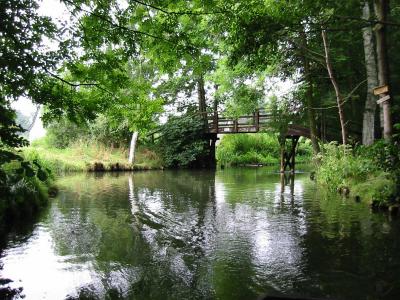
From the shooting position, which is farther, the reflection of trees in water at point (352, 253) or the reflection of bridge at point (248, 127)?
the reflection of bridge at point (248, 127)

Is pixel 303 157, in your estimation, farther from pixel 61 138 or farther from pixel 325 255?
pixel 325 255

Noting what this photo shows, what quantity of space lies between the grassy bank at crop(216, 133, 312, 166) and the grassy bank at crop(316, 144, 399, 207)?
21.6 meters

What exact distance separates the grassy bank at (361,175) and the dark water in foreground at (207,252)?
0.59 meters

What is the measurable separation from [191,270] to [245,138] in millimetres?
35699

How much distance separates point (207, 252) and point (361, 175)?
764cm

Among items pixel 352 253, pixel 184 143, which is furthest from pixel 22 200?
pixel 184 143

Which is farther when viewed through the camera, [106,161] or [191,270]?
[106,161]

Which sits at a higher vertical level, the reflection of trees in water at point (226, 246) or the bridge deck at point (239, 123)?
the bridge deck at point (239, 123)

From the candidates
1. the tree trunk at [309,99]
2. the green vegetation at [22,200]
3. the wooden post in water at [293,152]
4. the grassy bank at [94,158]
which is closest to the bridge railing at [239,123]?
the wooden post in water at [293,152]

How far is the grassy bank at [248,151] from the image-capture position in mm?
38381

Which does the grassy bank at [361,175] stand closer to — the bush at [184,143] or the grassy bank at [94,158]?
the bush at [184,143]

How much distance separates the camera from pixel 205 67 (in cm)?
647

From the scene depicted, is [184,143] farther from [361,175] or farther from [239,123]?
[361,175]

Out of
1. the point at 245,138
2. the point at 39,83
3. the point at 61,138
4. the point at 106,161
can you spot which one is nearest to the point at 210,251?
the point at 39,83
